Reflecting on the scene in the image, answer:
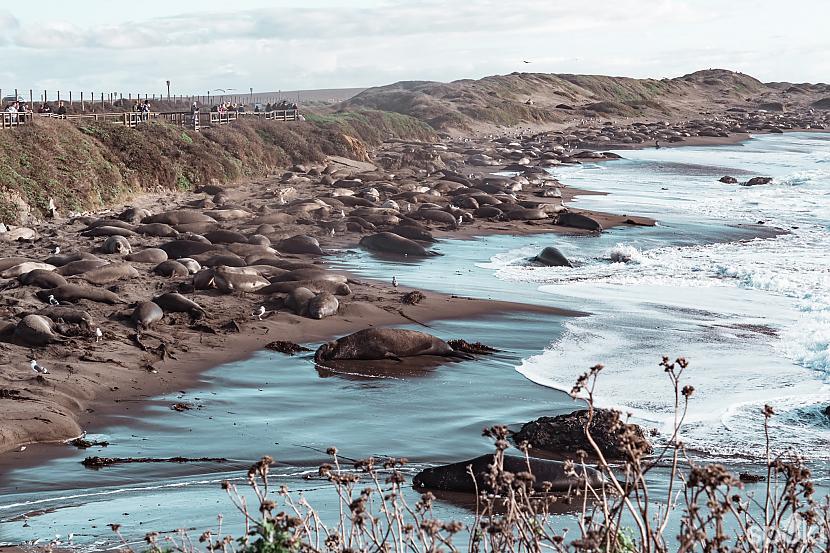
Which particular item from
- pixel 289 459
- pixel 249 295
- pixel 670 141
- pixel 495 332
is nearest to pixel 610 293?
pixel 495 332

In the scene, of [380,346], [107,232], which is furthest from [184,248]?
[380,346]

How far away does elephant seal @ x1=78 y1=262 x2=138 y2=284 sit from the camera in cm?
1791

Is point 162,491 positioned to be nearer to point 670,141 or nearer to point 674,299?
point 674,299

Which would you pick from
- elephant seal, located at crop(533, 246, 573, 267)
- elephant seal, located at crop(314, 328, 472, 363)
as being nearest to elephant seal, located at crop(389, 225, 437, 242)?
elephant seal, located at crop(533, 246, 573, 267)

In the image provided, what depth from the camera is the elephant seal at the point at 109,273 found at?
1791 cm

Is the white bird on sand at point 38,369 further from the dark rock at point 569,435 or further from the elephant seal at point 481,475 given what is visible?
the dark rock at point 569,435

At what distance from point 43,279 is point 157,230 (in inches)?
290

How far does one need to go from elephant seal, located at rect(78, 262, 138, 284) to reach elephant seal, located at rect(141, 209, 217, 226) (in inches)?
297

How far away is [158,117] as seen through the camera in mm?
39219

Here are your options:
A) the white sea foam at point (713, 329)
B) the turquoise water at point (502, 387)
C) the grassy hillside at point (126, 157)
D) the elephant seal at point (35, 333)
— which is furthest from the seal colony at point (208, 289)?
the white sea foam at point (713, 329)

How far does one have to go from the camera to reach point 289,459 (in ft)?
32.6

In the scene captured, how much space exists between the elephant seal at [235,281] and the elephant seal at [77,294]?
1.88 m

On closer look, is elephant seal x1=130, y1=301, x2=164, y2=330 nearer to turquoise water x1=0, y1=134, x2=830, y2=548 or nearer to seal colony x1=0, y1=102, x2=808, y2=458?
seal colony x1=0, y1=102, x2=808, y2=458

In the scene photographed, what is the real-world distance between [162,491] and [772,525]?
5.87m
